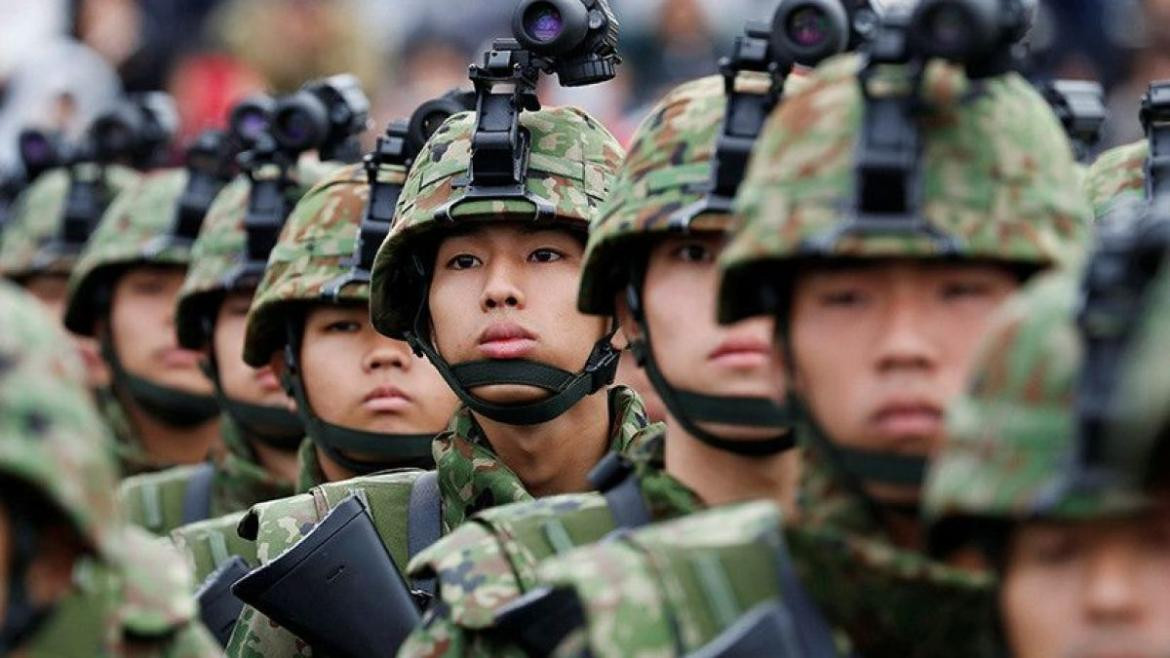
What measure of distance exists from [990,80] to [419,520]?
9.68 feet

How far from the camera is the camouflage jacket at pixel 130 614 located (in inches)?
209

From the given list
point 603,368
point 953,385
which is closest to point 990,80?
point 953,385

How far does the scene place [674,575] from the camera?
570 centimetres

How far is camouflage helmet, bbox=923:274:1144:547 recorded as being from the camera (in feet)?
15.6

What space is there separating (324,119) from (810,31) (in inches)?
145

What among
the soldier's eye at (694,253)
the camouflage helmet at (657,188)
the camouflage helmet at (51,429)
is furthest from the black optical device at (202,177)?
the camouflage helmet at (51,429)

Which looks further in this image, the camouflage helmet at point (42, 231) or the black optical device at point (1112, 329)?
the camouflage helmet at point (42, 231)

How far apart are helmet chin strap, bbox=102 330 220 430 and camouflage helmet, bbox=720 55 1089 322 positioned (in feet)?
19.4

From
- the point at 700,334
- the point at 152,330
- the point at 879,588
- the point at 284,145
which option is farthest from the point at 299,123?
the point at 879,588

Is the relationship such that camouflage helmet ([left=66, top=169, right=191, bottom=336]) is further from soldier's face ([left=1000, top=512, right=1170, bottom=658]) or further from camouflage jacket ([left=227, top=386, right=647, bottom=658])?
soldier's face ([left=1000, top=512, right=1170, bottom=658])

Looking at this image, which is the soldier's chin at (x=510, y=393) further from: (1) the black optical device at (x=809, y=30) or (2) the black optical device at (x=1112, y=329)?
(2) the black optical device at (x=1112, y=329)

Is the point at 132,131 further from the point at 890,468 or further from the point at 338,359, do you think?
the point at 890,468

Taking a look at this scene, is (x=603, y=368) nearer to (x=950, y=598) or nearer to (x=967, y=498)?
(x=950, y=598)

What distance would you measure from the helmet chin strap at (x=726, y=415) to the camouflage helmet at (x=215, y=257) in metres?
3.88
